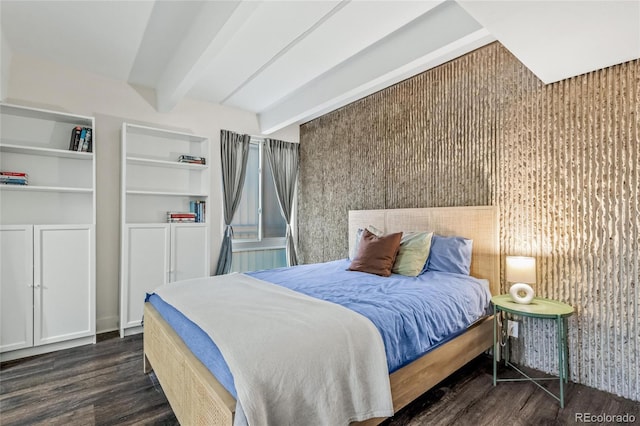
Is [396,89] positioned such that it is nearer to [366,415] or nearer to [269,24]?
[269,24]

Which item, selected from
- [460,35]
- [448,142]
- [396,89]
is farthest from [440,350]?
[396,89]

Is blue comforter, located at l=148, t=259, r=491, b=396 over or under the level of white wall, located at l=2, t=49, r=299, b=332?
under

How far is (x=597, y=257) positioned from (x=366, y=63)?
2.40m

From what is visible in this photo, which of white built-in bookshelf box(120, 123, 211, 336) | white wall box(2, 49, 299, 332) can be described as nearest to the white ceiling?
white wall box(2, 49, 299, 332)

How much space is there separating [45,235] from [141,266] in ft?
2.77

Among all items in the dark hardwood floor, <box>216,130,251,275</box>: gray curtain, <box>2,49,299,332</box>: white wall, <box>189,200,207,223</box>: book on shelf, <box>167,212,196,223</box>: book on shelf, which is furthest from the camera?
<box>216,130,251,275</box>: gray curtain

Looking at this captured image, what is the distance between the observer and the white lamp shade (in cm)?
223

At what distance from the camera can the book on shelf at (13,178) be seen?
267 centimetres

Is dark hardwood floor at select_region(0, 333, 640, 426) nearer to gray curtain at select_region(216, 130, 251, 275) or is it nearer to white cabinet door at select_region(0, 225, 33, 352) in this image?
white cabinet door at select_region(0, 225, 33, 352)

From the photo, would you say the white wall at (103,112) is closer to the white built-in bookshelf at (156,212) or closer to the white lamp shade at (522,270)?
the white built-in bookshelf at (156,212)

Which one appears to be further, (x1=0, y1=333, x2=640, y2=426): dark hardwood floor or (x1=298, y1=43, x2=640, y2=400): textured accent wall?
(x1=298, y1=43, x2=640, y2=400): textured accent wall

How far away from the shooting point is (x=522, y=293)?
2.31 meters

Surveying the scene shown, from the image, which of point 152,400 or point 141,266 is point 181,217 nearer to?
point 141,266

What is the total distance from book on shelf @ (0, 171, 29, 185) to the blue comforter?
1.72m
